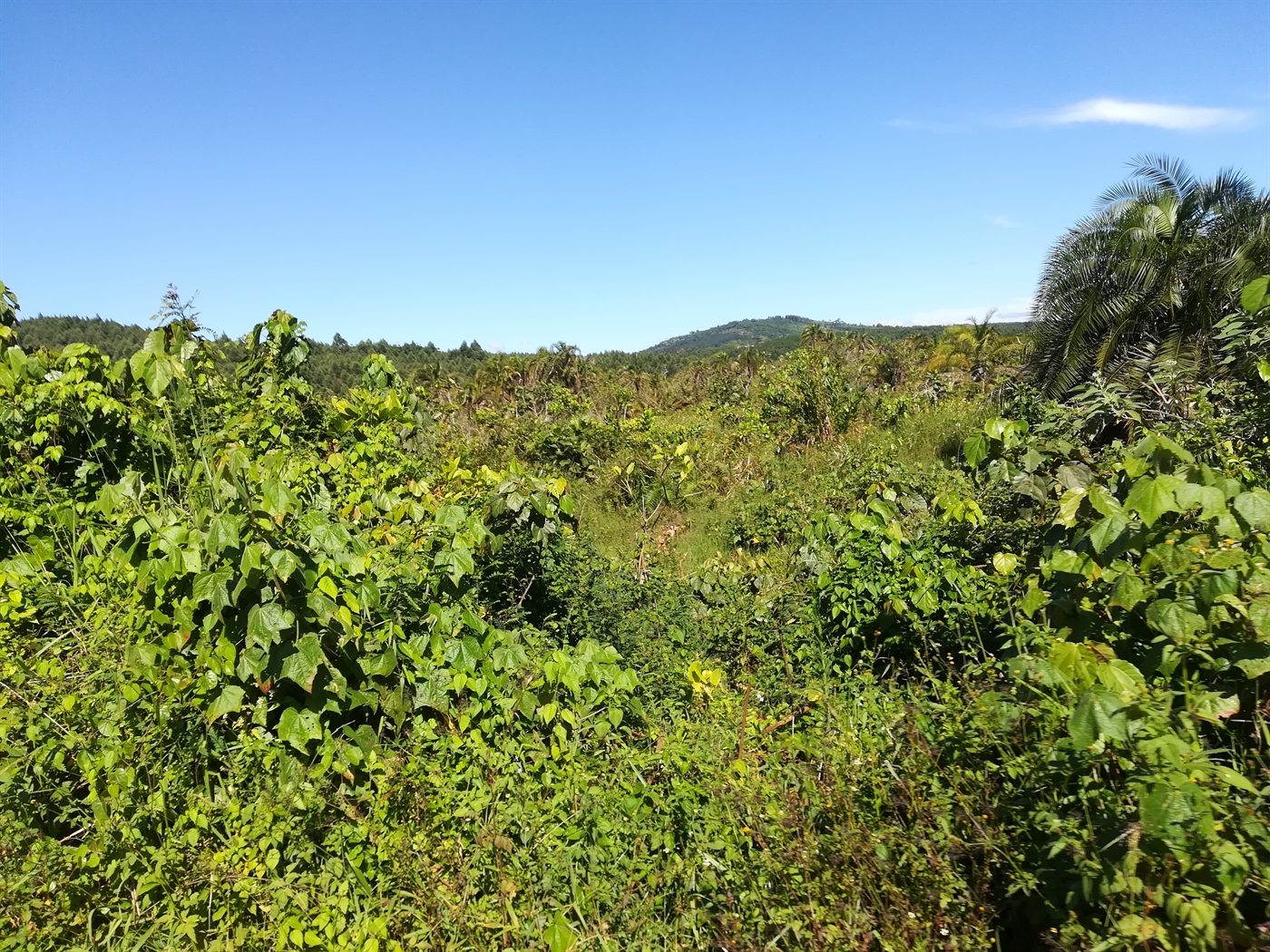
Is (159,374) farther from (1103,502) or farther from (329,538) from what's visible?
(1103,502)

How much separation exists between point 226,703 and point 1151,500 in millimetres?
2943

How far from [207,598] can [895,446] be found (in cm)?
788

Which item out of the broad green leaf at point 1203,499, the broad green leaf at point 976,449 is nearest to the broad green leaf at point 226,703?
the broad green leaf at point 1203,499

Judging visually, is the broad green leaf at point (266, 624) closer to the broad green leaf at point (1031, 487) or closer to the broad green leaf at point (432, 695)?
the broad green leaf at point (432, 695)

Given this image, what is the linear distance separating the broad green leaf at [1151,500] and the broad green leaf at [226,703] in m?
2.86

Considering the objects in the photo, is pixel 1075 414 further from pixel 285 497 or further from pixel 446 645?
pixel 285 497

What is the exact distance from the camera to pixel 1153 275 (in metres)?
7.20

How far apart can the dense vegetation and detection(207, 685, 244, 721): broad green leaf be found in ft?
0.04

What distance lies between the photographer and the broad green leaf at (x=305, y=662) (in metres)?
2.35

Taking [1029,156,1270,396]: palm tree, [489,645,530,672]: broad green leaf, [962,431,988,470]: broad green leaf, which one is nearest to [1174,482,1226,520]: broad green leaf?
[962,431,988,470]: broad green leaf

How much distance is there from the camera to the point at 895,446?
28.4ft

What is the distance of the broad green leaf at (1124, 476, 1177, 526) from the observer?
1918 millimetres

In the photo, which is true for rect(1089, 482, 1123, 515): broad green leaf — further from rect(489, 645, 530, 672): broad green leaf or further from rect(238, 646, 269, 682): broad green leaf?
rect(238, 646, 269, 682): broad green leaf

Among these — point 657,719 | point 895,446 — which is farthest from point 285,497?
point 895,446
